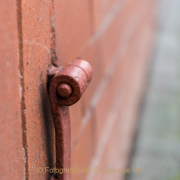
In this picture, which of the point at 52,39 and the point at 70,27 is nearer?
the point at 52,39

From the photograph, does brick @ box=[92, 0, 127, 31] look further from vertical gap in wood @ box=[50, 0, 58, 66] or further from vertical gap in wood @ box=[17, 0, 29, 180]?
vertical gap in wood @ box=[17, 0, 29, 180]

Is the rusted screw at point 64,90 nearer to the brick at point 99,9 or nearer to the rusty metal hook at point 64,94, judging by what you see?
the rusty metal hook at point 64,94

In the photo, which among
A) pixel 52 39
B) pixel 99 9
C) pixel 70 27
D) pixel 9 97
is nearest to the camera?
pixel 9 97

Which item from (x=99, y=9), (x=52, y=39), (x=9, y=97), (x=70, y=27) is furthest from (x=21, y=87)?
(x=99, y=9)

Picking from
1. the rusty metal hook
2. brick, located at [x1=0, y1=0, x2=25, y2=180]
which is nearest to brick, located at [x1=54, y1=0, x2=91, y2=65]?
the rusty metal hook

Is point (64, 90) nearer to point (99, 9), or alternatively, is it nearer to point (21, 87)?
point (21, 87)

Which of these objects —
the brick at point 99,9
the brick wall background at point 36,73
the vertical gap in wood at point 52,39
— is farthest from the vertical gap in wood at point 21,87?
the brick at point 99,9

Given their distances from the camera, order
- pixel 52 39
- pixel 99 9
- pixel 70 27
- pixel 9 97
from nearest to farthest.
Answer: pixel 9 97 → pixel 52 39 → pixel 70 27 → pixel 99 9
